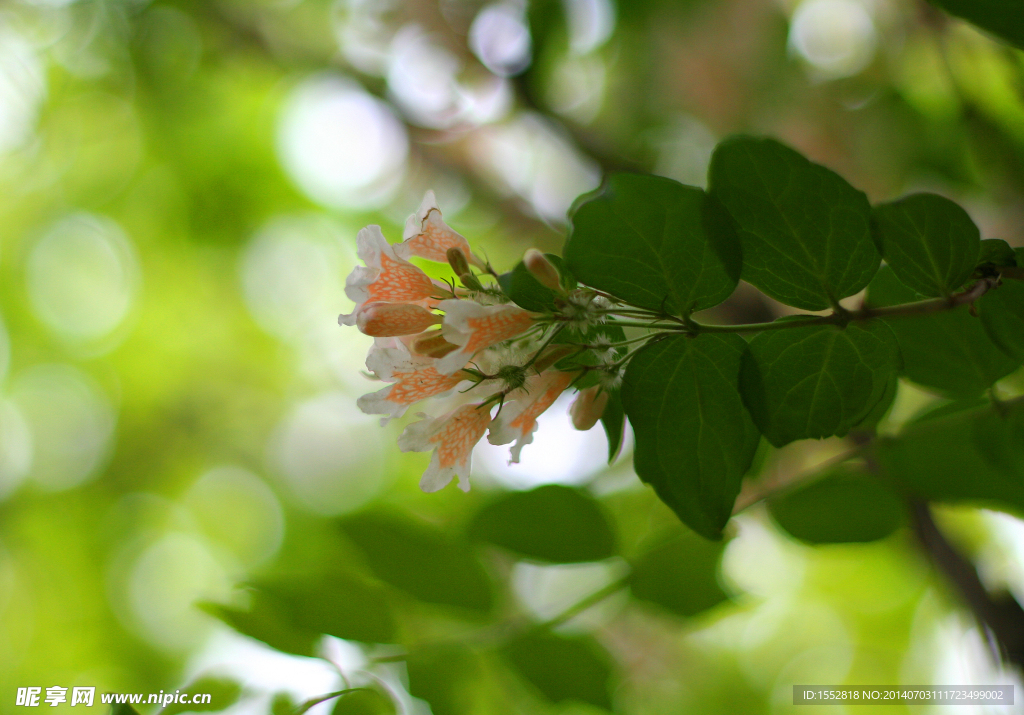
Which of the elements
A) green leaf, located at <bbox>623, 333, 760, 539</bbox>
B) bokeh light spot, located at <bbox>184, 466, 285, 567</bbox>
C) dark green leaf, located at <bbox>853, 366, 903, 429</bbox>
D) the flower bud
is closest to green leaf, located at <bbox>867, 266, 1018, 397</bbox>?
dark green leaf, located at <bbox>853, 366, 903, 429</bbox>

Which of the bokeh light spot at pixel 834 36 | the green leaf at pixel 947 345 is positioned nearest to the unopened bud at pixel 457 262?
the green leaf at pixel 947 345

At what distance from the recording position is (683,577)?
0.74 m

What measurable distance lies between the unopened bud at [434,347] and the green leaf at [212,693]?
18.1 inches

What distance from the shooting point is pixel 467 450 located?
54cm

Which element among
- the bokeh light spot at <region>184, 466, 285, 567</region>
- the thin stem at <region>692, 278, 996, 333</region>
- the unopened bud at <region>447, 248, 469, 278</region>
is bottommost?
the thin stem at <region>692, 278, 996, 333</region>

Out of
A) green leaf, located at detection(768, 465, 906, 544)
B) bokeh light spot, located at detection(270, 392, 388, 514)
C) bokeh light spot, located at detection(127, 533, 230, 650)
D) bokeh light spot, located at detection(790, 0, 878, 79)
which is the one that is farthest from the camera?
bokeh light spot, located at detection(270, 392, 388, 514)

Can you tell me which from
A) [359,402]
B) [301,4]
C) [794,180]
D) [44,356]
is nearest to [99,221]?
[44,356]

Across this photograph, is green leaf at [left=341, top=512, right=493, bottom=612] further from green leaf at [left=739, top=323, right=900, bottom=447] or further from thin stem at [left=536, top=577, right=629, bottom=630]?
green leaf at [left=739, top=323, right=900, bottom=447]

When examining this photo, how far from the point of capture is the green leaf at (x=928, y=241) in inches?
17.0

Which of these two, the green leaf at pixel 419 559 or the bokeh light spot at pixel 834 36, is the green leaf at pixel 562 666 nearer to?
the green leaf at pixel 419 559

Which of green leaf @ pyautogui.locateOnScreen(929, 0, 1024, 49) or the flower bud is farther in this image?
the flower bud

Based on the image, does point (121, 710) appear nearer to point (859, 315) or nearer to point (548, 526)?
point (548, 526)

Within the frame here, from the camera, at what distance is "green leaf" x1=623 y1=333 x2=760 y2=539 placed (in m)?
0.47

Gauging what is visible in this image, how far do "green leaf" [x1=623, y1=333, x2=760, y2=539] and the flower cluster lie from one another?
0.05m
